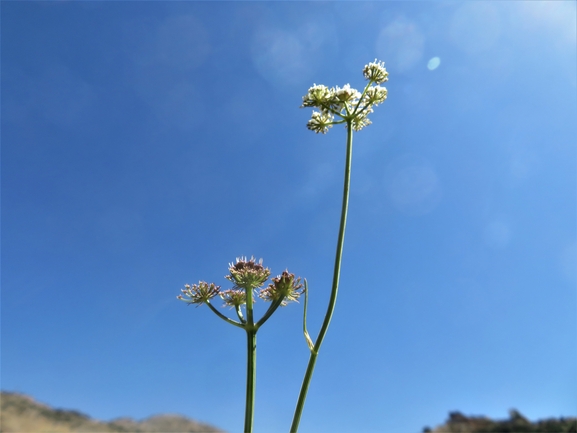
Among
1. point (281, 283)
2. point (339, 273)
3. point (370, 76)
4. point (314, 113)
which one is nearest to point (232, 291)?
point (281, 283)

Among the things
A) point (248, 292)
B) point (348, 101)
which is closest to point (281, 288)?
point (248, 292)

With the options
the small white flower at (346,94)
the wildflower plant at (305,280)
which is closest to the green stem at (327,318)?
the wildflower plant at (305,280)

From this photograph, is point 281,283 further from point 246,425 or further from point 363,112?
point 363,112

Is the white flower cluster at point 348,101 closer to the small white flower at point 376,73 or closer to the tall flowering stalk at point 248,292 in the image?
the small white flower at point 376,73

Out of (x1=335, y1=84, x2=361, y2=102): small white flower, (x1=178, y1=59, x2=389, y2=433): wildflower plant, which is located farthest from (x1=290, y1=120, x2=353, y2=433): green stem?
(x1=335, y1=84, x2=361, y2=102): small white flower

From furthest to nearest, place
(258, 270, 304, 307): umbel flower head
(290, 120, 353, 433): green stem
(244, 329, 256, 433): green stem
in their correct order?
(258, 270, 304, 307): umbel flower head → (244, 329, 256, 433): green stem → (290, 120, 353, 433): green stem

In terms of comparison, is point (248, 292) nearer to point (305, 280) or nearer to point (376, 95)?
point (305, 280)

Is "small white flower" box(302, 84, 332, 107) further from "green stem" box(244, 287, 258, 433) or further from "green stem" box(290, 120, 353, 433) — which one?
"green stem" box(244, 287, 258, 433)
